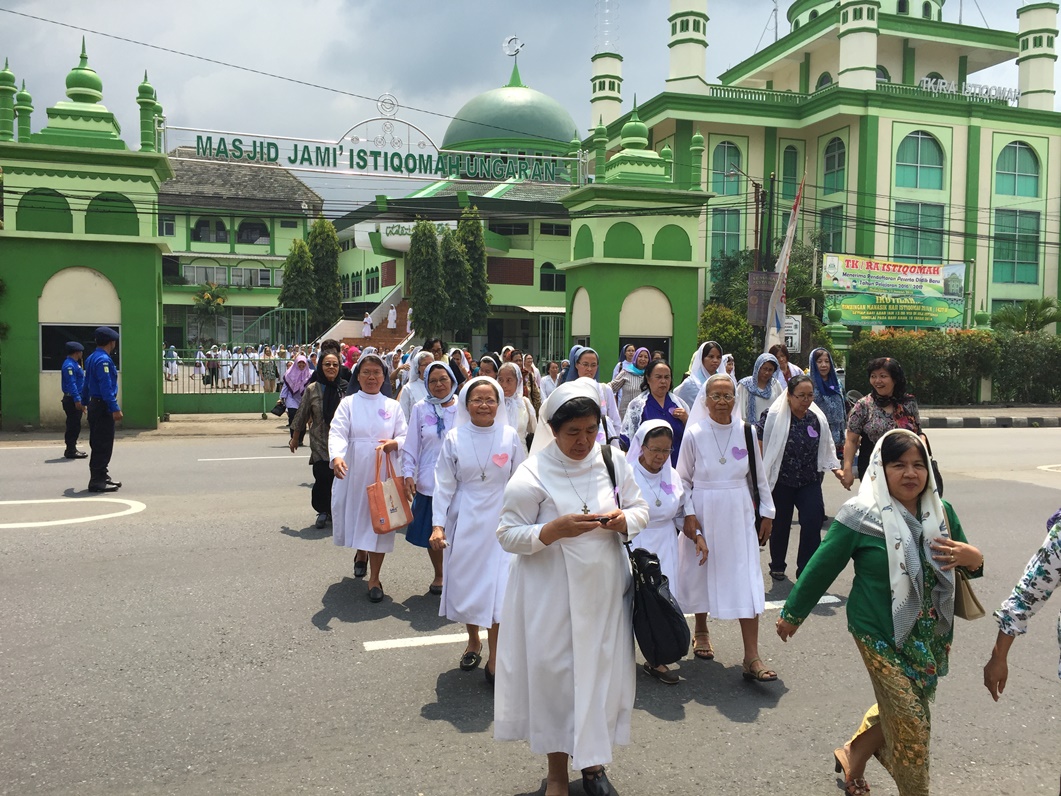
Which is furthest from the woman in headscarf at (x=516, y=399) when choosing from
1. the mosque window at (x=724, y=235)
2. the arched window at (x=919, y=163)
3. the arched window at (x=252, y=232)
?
the arched window at (x=252, y=232)

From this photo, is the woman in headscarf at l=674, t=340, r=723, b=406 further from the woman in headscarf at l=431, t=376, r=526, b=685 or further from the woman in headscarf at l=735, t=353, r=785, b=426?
the woman in headscarf at l=431, t=376, r=526, b=685

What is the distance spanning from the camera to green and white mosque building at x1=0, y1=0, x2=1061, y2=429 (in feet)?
55.0

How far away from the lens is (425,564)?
23.1 feet

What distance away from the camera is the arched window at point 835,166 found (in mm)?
34544

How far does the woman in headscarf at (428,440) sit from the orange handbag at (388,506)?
0.18m

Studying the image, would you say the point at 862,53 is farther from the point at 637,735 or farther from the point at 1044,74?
the point at 637,735

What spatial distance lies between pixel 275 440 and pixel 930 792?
544 inches

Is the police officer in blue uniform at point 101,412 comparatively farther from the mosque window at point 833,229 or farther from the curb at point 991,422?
the mosque window at point 833,229

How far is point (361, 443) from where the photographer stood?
657 cm

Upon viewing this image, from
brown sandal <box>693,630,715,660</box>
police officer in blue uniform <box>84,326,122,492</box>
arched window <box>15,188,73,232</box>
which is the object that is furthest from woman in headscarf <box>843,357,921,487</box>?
arched window <box>15,188,73,232</box>

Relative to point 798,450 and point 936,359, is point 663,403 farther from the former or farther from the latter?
point 936,359

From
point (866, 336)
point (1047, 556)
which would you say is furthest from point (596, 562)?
point (866, 336)

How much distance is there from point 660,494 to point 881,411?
9.06ft

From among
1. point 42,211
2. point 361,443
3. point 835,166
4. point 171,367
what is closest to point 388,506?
point 361,443
